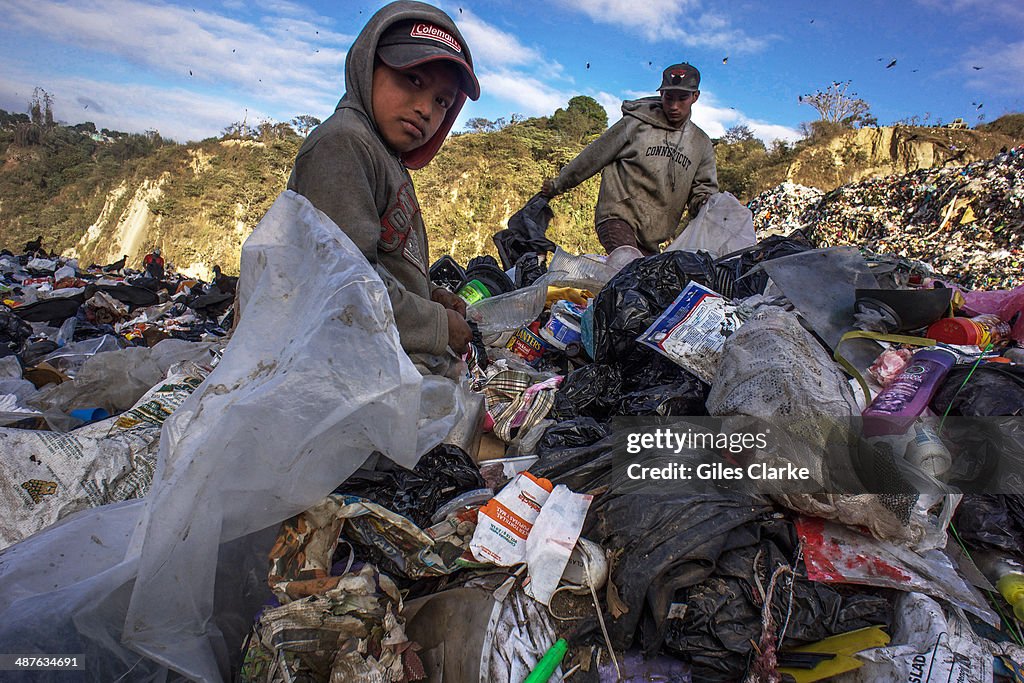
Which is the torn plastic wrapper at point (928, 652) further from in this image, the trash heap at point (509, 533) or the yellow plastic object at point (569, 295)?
the yellow plastic object at point (569, 295)

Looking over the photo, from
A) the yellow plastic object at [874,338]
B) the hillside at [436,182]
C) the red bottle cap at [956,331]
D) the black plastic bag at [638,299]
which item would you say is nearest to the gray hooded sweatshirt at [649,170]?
the black plastic bag at [638,299]

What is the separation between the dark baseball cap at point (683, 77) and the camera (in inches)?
140

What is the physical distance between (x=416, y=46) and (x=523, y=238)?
99.8 inches

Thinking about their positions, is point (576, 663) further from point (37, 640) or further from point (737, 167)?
point (737, 167)

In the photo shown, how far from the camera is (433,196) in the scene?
16.3 metres

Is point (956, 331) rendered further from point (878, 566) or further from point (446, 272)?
point (446, 272)

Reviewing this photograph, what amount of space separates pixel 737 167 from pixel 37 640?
1898 cm

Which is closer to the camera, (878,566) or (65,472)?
(878,566)

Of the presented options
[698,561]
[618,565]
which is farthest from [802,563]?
[618,565]

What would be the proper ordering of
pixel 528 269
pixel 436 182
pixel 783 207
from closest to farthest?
pixel 528 269, pixel 783 207, pixel 436 182

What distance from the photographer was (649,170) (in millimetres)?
3832

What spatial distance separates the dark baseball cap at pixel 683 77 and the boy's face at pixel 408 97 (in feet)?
8.37

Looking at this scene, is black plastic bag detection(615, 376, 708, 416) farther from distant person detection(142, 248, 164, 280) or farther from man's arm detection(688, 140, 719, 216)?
distant person detection(142, 248, 164, 280)

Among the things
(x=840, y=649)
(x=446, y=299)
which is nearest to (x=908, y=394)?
(x=840, y=649)
